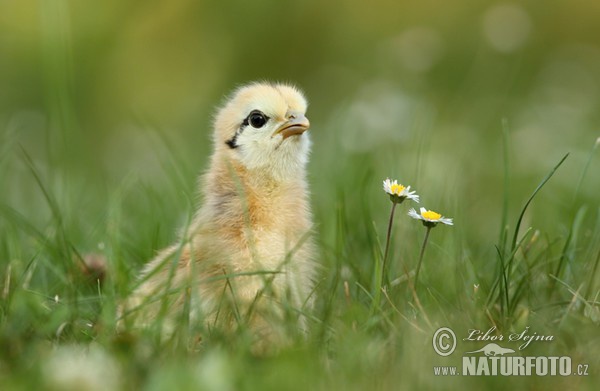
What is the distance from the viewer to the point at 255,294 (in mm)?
3279

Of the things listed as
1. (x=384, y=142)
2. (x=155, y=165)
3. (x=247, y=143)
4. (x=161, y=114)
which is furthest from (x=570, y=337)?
(x=161, y=114)

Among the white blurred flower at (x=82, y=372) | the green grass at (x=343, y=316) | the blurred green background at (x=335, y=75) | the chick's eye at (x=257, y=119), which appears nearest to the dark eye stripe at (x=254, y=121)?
the chick's eye at (x=257, y=119)

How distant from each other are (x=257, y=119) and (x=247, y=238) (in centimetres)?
69

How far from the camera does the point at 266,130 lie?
156 inches

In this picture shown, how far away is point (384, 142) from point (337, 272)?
10.6 ft

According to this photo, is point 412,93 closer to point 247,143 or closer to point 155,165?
point 155,165

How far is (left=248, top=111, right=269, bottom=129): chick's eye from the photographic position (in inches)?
157

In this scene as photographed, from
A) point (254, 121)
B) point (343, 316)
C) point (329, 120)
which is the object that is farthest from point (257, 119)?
point (329, 120)

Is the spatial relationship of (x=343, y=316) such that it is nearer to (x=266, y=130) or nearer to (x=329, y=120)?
(x=266, y=130)

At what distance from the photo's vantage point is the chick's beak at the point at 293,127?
3.92m

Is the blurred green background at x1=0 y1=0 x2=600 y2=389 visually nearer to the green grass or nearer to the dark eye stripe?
the green grass

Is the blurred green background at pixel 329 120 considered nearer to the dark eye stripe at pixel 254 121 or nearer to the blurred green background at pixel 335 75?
the blurred green background at pixel 335 75

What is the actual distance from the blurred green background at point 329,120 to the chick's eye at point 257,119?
484mm

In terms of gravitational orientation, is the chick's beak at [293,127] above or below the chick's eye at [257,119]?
below
